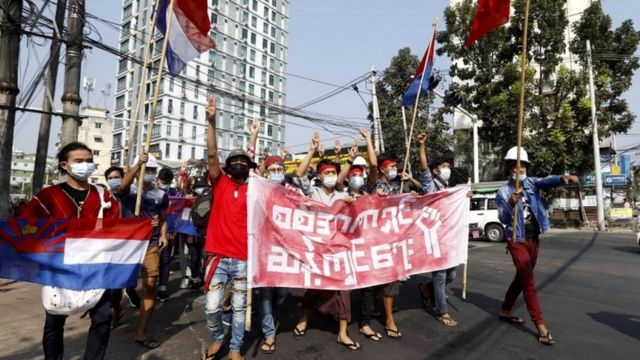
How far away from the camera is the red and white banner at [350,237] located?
147 inches

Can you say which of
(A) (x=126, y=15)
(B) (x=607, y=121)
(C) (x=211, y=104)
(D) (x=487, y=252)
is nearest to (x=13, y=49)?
(C) (x=211, y=104)

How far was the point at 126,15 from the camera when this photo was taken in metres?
59.9

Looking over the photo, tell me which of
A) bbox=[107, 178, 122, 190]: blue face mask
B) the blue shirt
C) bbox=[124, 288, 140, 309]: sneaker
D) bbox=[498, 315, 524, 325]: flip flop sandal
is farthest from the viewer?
bbox=[124, 288, 140, 309]: sneaker

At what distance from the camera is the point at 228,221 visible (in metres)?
3.57

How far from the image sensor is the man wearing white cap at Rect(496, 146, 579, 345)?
425 centimetres

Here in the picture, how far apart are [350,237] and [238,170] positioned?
143 cm

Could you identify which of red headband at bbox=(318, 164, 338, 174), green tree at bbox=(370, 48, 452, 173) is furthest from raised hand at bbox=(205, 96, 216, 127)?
green tree at bbox=(370, 48, 452, 173)

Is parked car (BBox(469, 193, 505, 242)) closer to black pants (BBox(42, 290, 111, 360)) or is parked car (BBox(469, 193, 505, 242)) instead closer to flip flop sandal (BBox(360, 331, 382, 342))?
flip flop sandal (BBox(360, 331, 382, 342))

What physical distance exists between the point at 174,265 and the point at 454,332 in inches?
259

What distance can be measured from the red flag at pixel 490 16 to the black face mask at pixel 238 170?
4.26 meters

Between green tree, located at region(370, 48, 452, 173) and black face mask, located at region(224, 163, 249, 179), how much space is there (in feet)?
63.4

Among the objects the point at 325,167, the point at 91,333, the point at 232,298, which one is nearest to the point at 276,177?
the point at 325,167

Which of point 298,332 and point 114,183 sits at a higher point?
point 114,183

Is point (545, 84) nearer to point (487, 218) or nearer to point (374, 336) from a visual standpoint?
point (487, 218)
